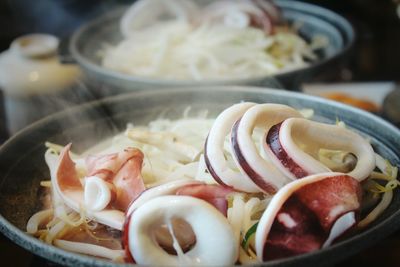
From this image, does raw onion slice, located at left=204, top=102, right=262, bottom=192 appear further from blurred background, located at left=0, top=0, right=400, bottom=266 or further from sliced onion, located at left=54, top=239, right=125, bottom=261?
blurred background, located at left=0, top=0, right=400, bottom=266

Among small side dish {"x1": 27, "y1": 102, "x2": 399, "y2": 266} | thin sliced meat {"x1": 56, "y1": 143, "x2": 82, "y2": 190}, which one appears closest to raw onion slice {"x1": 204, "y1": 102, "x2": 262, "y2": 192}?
small side dish {"x1": 27, "y1": 102, "x2": 399, "y2": 266}

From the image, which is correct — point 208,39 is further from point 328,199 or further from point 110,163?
point 328,199

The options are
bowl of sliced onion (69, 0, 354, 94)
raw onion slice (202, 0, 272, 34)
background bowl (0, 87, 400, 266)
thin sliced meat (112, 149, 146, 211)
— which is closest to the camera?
background bowl (0, 87, 400, 266)

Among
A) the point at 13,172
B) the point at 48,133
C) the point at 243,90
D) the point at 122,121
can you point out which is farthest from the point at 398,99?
the point at 13,172

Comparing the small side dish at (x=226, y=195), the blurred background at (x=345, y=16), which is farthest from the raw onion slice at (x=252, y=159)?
the blurred background at (x=345, y=16)

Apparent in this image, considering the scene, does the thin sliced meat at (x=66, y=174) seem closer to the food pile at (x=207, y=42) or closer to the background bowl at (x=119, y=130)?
the background bowl at (x=119, y=130)
